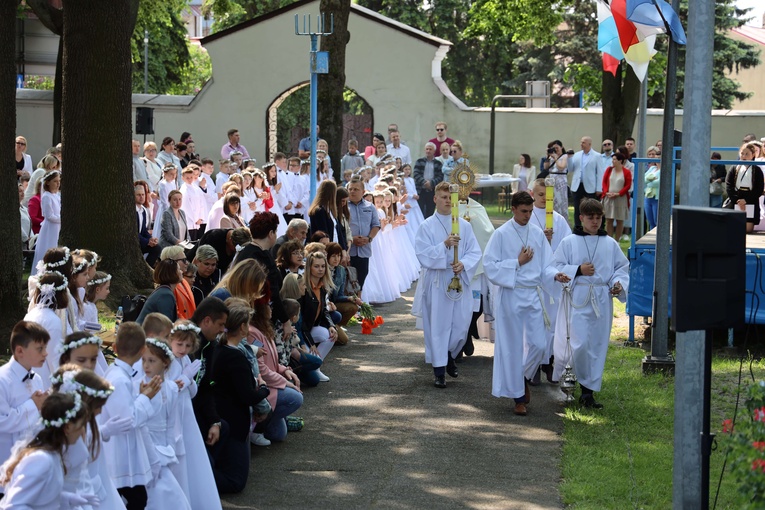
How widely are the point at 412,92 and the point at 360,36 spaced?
218 centimetres

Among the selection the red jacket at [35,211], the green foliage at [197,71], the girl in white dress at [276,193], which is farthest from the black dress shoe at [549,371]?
the green foliage at [197,71]

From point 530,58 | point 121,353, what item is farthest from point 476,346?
point 530,58

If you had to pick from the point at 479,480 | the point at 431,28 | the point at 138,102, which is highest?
the point at 431,28

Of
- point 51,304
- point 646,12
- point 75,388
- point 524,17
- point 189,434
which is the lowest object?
point 189,434

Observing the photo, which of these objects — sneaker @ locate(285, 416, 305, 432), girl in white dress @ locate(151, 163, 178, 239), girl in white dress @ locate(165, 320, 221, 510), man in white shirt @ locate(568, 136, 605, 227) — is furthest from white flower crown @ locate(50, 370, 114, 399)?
man in white shirt @ locate(568, 136, 605, 227)

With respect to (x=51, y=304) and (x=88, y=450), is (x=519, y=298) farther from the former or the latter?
(x=88, y=450)

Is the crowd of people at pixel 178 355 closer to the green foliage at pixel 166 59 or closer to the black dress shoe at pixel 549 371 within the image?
the black dress shoe at pixel 549 371

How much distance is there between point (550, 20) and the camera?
2909 cm

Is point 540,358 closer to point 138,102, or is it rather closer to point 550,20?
point 550,20

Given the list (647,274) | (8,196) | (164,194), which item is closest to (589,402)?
(647,274)

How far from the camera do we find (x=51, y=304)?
7.87 m

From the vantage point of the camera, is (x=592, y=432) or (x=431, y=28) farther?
(x=431, y=28)

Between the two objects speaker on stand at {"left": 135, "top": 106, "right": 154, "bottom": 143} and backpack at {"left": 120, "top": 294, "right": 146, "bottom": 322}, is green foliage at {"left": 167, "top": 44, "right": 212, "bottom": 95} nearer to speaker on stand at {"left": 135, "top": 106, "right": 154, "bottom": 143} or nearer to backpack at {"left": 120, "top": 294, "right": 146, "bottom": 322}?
speaker on stand at {"left": 135, "top": 106, "right": 154, "bottom": 143}

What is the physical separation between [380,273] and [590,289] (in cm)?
680
